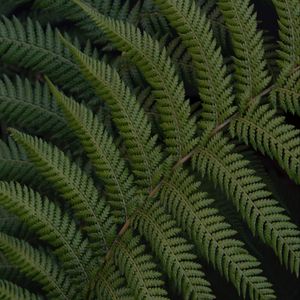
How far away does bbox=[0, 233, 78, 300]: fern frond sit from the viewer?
1052mm

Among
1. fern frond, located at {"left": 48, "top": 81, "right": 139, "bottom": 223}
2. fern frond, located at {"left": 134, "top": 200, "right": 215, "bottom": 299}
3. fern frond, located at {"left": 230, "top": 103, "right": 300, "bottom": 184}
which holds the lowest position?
fern frond, located at {"left": 134, "top": 200, "right": 215, "bottom": 299}

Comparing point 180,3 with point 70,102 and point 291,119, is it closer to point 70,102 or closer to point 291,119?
point 70,102

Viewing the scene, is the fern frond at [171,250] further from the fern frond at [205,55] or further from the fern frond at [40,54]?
the fern frond at [40,54]

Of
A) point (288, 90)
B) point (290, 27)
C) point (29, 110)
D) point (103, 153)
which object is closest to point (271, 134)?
point (288, 90)

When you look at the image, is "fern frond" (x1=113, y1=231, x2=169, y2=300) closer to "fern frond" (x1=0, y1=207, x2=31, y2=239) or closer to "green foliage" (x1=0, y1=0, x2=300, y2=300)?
"green foliage" (x1=0, y1=0, x2=300, y2=300)

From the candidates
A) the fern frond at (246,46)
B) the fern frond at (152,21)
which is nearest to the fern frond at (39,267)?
the fern frond at (246,46)

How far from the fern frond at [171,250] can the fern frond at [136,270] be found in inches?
1.0

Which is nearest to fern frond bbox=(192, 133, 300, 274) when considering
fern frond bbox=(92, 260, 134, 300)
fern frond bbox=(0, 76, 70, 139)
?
fern frond bbox=(92, 260, 134, 300)

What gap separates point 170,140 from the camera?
1.13 metres

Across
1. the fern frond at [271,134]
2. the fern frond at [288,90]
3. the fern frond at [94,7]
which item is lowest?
the fern frond at [271,134]

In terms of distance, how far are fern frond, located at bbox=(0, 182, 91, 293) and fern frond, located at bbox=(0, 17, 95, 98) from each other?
1.08 feet

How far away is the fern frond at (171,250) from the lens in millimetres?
1028

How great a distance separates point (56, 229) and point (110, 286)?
0.14 m

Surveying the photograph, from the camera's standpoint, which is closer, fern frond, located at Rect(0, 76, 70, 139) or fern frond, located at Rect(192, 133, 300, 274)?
fern frond, located at Rect(192, 133, 300, 274)
